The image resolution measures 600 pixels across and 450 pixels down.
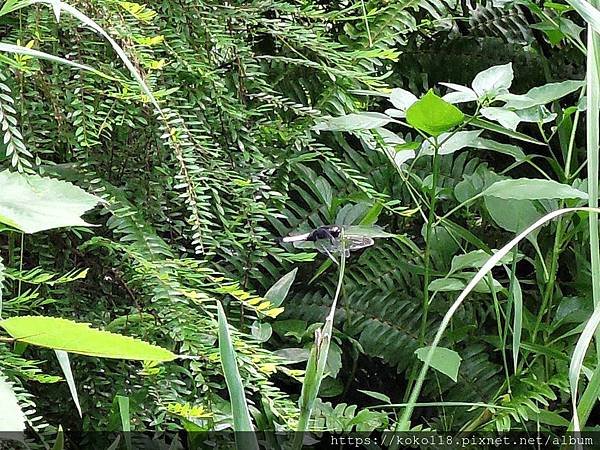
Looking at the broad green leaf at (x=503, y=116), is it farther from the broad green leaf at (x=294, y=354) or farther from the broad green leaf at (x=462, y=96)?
the broad green leaf at (x=294, y=354)

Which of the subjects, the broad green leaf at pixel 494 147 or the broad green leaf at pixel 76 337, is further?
the broad green leaf at pixel 494 147

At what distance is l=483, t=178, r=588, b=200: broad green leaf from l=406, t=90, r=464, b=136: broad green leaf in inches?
3.0

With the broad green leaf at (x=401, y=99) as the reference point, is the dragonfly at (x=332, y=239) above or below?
below

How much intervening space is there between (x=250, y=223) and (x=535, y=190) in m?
0.24

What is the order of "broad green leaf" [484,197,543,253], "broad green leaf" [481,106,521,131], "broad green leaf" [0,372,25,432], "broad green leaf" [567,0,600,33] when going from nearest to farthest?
"broad green leaf" [0,372,25,432]
"broad green leaf" [567,0,600,33]
"broad green leaf" [481,106,521,131]
"broad green leaf" [484,197,543,253]

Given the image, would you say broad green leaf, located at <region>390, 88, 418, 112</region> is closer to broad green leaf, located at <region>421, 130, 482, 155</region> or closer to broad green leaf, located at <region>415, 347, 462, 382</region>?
broad green leaf, located at <region>421, 130, 482, 155</region>

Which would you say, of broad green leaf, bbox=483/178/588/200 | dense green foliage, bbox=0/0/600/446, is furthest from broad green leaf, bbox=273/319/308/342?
broad green leaf, bbox=483/178/588/200

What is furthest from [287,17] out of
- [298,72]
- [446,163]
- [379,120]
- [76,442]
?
[76,442]

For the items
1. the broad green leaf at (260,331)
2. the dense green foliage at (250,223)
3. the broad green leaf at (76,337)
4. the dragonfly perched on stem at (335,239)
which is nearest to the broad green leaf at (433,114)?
the dense green foliage at (250,223)

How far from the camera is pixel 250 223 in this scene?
585 mm

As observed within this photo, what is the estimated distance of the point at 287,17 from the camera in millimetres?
660

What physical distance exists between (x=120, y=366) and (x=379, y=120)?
0.29 meters

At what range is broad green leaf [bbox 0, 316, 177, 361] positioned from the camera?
249mm

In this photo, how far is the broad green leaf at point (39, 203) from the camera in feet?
0.85
